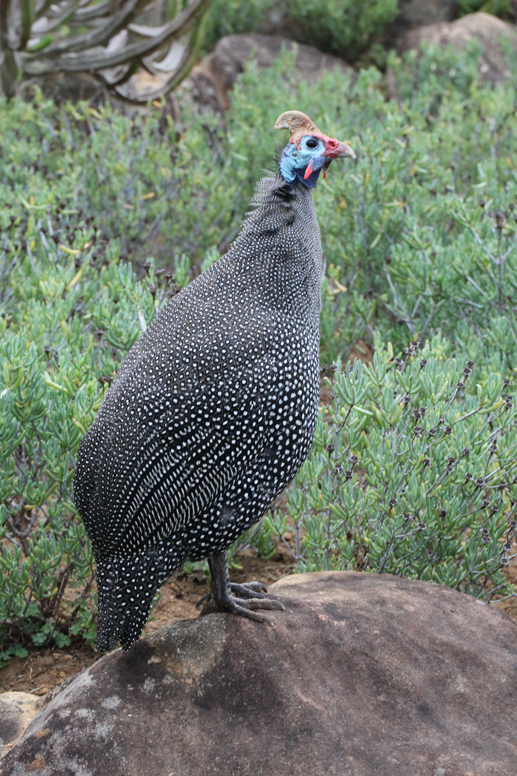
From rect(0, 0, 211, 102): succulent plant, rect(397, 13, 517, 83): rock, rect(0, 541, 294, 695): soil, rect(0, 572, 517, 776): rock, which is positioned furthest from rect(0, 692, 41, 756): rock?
rect(397, 13, 517, 83): rock

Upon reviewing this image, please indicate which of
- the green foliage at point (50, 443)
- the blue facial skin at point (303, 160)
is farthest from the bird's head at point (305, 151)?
the green foliage at point (50, 443)

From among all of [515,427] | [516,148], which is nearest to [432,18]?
[516,148]

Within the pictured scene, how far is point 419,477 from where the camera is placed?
359 cm

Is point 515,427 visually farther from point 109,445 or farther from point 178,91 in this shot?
point 178,91

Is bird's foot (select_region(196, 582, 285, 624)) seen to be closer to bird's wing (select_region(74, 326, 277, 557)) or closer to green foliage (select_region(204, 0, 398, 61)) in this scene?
bird's wing (select_region(74, 326, 277, 557))

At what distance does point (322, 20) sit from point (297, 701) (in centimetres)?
1368

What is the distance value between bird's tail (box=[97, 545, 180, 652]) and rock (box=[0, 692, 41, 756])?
469 mm

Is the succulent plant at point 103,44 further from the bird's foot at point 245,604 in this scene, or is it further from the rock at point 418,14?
the bird's foot at point 245,604

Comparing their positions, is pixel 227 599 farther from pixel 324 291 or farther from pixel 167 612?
pixel 324 291

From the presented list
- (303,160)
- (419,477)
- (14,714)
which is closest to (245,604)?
(14,714)

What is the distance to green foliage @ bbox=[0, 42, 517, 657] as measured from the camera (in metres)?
3.47

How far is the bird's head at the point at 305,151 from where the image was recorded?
9.26 feet

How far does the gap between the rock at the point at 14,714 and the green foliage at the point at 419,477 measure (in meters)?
1.37

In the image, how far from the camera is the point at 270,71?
10.7m
